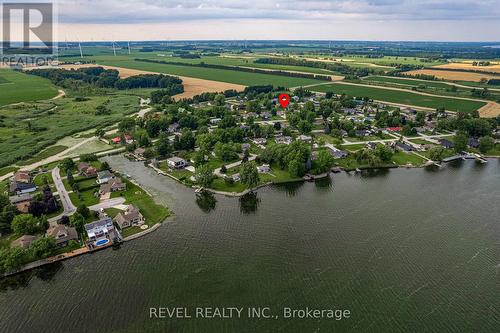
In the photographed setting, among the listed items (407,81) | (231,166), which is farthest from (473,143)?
(407,81)

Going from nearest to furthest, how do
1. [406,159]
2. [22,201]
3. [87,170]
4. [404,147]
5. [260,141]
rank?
[22,201] → [87,170] → [406,159] → [404,147] → [260,141]

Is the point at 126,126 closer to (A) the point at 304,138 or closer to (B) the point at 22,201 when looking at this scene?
(B) the point at 22,201

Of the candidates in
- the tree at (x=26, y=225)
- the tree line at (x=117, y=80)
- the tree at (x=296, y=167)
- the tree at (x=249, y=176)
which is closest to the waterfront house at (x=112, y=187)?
the tree at (x=26, y=225)

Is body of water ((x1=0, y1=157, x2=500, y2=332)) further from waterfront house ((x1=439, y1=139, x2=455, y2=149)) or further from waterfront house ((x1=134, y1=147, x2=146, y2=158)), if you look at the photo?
waterfront house ((x1=439, y1=139, x2=455, y2=149))

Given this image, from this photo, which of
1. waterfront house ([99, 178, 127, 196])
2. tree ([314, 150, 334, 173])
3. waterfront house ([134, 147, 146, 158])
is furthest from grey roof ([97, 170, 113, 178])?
tree ([314, 150, 334, 173])

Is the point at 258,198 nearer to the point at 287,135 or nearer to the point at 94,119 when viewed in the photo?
the point at 287,135

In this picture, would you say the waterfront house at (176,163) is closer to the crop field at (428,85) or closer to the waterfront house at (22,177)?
the waterfront house at (22,177)

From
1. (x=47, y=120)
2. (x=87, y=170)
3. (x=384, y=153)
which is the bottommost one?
(x=87, y=170)
